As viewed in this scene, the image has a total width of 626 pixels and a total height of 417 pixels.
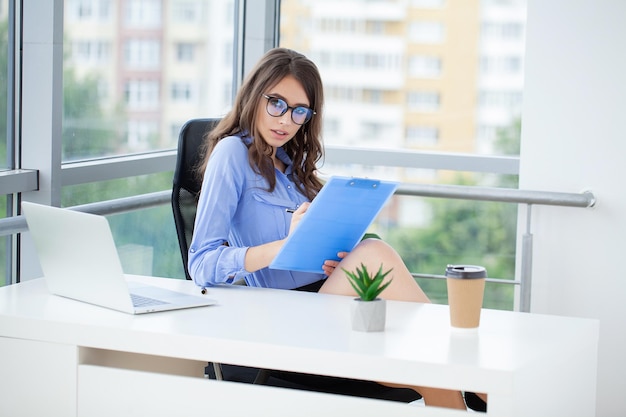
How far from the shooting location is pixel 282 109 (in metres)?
2.52

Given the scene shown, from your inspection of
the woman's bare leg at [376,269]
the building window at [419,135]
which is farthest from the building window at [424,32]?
the woman's bare leg at [376,269]

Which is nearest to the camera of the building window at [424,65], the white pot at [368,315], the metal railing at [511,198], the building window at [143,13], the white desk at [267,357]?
the white desk at [267,357]

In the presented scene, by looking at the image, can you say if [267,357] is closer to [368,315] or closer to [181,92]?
[368,315]

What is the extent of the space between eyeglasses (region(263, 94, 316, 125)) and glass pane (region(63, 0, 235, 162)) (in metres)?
0.98

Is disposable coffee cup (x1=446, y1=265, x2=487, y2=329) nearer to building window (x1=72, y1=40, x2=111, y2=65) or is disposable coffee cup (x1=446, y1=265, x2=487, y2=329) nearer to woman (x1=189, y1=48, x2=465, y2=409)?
woman (x1=189, y1=48, x2=465, y2=409)

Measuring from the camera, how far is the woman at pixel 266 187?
7.54 feet

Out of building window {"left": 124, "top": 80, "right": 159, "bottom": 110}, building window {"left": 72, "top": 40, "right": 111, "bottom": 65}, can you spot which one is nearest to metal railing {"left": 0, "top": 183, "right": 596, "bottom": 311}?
building window {"left": 124, "top": 80, "right": 159, "bottom": 110}

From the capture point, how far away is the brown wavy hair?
2.60 metres

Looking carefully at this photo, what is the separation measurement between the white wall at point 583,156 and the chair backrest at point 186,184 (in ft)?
4.64

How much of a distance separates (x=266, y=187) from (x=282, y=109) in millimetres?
219

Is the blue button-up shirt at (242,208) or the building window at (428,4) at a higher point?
the building window at (428,4)

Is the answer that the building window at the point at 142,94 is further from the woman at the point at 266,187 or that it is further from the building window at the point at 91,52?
the woman at the point at 266,187

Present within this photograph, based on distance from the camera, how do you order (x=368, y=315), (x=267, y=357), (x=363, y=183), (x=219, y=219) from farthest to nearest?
(x=219, y=219) < (x=363, y=183) < (x=368, y=315) < (x=267, y=357)

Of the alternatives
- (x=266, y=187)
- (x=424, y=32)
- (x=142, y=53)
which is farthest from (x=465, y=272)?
(x=424, y=32)
